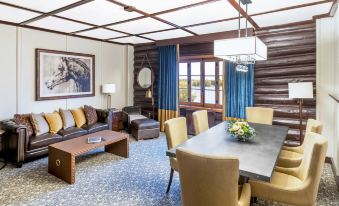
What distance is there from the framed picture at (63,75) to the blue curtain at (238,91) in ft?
11.6

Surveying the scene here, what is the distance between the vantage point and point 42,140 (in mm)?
4074

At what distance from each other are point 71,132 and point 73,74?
168 cm

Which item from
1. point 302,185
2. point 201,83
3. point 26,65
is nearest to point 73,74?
point 26,65

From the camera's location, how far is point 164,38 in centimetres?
595

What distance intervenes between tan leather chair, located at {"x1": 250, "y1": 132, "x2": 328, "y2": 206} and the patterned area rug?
67cm

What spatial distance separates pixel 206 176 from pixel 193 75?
4.54m

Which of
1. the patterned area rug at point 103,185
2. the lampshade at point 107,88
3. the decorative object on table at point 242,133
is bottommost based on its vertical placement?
the patterned area rug at point 103,185

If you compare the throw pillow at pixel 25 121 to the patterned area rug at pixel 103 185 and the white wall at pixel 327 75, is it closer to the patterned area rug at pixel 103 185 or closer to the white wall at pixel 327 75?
the patterned area rug at pixel 103 185

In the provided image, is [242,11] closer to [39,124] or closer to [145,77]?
[145,77]

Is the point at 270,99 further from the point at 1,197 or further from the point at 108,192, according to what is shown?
the point at 1,197

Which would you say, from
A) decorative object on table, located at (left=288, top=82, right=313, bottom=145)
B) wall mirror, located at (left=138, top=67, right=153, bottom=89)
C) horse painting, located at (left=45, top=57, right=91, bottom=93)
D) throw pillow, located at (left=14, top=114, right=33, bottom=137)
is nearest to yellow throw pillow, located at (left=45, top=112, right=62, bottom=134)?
throw pillow, located at (left=14, top=114, right=33, bottom=137)

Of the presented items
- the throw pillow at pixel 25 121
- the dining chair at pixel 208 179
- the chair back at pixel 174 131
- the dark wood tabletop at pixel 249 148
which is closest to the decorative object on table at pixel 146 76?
the throw pillow at pixel 25 121

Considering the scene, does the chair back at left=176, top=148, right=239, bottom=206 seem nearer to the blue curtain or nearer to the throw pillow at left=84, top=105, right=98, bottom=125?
the blue curtain

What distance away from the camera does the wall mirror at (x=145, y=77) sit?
6695 mm
